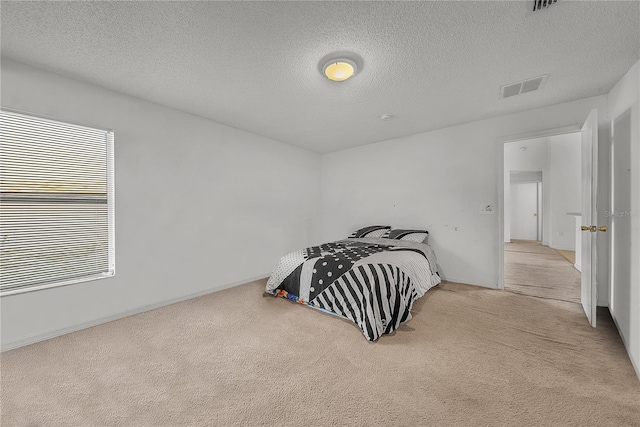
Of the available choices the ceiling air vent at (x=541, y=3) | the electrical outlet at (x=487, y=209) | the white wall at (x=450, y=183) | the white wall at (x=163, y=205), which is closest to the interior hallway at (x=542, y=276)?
the white wall at (x=450, y=183)

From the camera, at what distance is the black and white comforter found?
2195 mm

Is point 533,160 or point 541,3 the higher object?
point 533,160

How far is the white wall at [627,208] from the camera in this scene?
177cm

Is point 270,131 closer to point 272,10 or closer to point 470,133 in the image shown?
point 272,10

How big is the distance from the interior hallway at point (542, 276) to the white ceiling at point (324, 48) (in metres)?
2.30

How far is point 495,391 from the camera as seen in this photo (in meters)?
1.47

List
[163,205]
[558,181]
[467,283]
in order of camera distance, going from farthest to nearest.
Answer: [558,181] → [467,283] → [163,205]

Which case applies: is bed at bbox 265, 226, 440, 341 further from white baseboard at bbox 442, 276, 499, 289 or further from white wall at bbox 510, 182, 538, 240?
white wall at bbox 510, 182, 538, 240

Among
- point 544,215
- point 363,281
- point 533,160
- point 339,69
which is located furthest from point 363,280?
point 533,160

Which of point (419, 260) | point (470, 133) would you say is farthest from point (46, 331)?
point (470, 133)

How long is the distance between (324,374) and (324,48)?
2.32 metres

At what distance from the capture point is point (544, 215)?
274 inches

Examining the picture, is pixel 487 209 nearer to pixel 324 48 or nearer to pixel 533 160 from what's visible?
pixel 324 48

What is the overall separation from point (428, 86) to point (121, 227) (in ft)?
11.2
